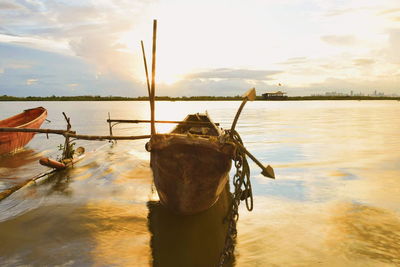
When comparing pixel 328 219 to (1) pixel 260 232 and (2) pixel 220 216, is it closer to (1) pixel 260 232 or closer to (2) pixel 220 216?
(1) pixel 260 232

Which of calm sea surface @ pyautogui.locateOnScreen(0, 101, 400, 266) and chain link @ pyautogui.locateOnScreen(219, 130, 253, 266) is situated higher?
chain link @ pyautogui.locateOnScreen(219, 130, 253, 266)

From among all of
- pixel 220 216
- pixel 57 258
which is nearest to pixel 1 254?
pixel 57 258

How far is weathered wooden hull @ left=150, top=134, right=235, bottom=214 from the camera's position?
18.0 feet

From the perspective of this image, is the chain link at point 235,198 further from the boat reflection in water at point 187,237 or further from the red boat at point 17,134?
the red boat at point 17,134

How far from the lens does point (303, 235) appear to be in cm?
634

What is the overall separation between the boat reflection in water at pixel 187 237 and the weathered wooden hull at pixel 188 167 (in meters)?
0.58

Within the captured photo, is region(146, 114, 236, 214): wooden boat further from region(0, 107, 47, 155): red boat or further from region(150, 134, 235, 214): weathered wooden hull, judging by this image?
region(0, 107, 47, 155): red boat

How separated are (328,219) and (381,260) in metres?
1.89

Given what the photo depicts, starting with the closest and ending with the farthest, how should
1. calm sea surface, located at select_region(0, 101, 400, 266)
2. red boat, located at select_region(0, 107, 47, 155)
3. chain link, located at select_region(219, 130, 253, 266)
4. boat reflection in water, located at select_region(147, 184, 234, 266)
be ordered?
chain link, located at select_region(219, 130, 253, 266) < boat reflection in water, located at select_region(147, 184, 234, 266) < calm sea surface, located at select_region(0, 101, 400, 266) < red boat, located at select_region(0, 107, 47, 155)

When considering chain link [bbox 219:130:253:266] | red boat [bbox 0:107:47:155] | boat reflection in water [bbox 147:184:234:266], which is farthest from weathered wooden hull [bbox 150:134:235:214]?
red boat [bbox 0:107:47:155]

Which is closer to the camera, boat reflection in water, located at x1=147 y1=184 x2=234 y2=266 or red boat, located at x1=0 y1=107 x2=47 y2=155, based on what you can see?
boat reflection in water, located at x1=147 y1=184 x2=234 y2=266

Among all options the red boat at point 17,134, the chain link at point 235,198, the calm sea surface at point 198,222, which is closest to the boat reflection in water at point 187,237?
the calm sea surface at point 198,222

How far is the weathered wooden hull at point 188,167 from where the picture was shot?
18.0 feet

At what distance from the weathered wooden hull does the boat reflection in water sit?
1.91 ft
